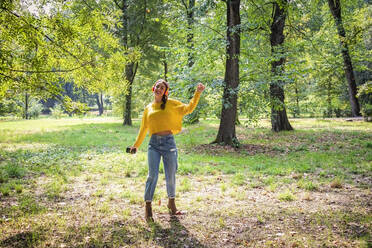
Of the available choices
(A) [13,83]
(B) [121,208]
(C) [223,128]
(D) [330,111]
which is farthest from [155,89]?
(D) [330,111]

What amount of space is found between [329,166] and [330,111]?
28.2m

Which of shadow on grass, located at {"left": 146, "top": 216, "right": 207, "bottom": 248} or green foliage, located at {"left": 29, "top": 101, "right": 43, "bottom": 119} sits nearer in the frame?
shadow on grass, located at {"left": 146, "top": 216, "right": 207, "bottom": 248}

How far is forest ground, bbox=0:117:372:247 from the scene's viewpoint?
3.49 meters

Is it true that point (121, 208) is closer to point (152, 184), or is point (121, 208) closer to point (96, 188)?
point (152, 184)

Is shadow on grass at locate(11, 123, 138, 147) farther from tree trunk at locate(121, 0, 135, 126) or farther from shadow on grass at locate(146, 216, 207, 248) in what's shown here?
shadow on grass at locate(146, 216, 207, 248)

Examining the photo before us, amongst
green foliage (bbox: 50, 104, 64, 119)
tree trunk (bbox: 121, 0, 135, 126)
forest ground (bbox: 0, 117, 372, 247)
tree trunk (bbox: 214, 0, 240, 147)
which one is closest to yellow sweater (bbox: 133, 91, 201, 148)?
forest ground (bbox: 0, 117, 372, 247)

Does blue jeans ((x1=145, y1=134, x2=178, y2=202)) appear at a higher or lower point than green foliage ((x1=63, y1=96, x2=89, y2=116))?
lower

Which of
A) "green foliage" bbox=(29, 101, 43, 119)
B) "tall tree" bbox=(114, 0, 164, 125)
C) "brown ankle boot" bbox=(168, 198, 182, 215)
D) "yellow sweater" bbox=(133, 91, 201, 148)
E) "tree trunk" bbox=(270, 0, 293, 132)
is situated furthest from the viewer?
"green foliage" bbox=(29, 101, 43, 119)

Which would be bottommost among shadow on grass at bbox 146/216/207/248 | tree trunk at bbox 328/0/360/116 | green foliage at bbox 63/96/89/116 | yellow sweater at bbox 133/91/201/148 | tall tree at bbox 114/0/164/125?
shadow on grass at bbox 146/216/207/248

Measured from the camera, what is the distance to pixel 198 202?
4.92 m

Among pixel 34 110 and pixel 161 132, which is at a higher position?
pixel 34 110

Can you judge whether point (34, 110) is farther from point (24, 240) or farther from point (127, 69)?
point (24, 240)

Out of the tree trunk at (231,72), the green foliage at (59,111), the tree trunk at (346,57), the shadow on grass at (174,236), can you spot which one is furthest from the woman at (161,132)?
the tree trunk at (346,57)

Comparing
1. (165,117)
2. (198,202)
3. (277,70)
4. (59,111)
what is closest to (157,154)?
(165,117)
